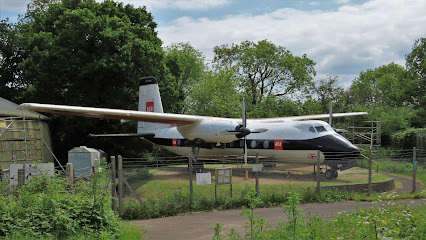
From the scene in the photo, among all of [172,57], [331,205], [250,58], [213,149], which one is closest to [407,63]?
[250,58]

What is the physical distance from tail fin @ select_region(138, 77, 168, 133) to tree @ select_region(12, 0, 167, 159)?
9.26 feet

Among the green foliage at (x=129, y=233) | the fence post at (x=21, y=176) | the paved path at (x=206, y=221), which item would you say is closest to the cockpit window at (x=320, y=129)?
the paved path at (x=206, y=221)

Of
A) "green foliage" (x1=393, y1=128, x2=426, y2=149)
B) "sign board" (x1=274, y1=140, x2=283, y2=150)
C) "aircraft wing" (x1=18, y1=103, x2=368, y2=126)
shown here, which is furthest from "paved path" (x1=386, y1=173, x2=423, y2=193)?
"green foliage" (x1=393, y1=128, x2=426, y2=149)

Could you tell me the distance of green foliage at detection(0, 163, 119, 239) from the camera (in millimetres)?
7406

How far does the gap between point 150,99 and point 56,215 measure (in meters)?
17.8

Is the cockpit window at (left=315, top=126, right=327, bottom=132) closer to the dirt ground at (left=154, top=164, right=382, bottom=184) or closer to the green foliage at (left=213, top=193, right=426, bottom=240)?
the dirt ground at (left=154, top=164, right=382, bottom=184)

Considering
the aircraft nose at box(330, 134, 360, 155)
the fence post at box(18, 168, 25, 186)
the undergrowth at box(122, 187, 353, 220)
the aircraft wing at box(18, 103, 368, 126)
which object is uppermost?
the aircraft wing at box(18, 103, 368, 126)

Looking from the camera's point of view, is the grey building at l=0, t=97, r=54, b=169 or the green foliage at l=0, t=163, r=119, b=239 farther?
the grey building at l=0, t=97, r=54, b=169

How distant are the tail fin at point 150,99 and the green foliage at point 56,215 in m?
16.4

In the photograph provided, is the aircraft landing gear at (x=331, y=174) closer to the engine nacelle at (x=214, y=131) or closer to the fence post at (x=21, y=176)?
the engine nacelle at (x=214, y=131)

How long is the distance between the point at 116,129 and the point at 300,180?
55.0ft

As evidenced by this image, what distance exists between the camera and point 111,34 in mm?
27141

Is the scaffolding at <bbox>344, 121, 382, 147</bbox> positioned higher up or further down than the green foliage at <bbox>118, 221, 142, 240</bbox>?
higher up

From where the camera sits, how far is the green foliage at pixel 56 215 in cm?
741
